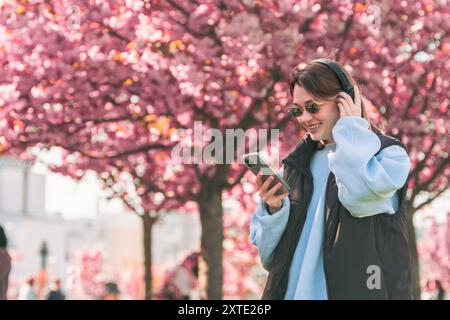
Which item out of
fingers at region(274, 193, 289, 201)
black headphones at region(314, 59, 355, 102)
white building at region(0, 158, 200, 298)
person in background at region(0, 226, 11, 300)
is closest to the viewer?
fingers at region(274, 193, 289, 201)

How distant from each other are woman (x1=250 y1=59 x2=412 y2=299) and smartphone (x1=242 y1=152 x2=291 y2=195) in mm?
27

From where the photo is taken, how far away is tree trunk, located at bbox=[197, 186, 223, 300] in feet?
41.5

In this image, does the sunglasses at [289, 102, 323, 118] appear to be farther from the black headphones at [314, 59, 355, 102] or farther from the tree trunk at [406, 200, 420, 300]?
the tree trunk at [406, 200, 420, 300]

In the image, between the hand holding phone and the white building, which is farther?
the white building

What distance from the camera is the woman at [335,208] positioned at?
3836 millimetres

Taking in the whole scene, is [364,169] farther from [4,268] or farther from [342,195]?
[4,268]

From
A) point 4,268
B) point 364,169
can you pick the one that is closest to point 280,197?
point 364,169

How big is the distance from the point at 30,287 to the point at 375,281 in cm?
1146

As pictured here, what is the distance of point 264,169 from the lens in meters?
4.02

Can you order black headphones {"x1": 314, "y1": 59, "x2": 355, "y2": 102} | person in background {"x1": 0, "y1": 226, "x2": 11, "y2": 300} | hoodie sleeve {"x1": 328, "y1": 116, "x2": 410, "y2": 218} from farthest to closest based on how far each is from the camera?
person in background {"x1": 0, "y1": 226, "x2": 11, "y2": 300} → black headphones {"x1": 314, "y1": 59, "x2": 355, "y2": 102} → hoodie sleeve {"x1": 328, "y1": 116, "x2": 410, "y2": 218}

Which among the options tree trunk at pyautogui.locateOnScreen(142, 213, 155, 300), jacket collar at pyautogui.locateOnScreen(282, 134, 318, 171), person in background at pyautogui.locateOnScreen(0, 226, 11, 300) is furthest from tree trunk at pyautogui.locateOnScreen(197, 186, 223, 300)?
jacket collar at pyautogui.locateOnScreen(282, 134, 318, 171)

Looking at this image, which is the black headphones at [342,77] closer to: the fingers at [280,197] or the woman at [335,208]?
the woman at [335,208]

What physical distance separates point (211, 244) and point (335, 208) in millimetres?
8898
